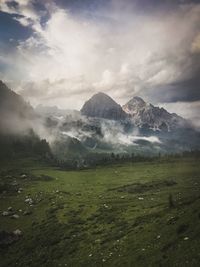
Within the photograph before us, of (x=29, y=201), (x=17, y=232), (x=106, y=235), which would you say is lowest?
(x=17, y=232)

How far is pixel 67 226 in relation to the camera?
225 ft

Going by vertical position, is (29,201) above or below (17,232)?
above

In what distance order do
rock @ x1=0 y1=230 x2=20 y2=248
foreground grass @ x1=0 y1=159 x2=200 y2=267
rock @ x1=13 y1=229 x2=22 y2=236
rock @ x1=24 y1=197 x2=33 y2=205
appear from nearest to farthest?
foreground grass @ x1=0 y1=159 x2=200 y2=267
rock @ x1=0 y1=230 x2=20 y2=248
rock @ x1=13 y1=229 x2=22 y2=236
rock @ x1=24 y1=197 x2=33 y2=205

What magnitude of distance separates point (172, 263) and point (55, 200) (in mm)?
79063

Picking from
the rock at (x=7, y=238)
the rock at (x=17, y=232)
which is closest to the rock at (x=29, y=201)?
the rock at (x=17, y=232)

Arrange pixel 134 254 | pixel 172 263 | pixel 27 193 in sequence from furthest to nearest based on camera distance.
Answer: pixel 27 193
pixel 134 254
pixel 172 263

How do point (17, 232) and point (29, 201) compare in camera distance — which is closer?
point (17, 232)

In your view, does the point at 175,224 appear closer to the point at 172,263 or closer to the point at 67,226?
the point at 172,263

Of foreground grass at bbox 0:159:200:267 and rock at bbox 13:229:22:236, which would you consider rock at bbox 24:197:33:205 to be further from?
rock at bbox 13:229:22:236

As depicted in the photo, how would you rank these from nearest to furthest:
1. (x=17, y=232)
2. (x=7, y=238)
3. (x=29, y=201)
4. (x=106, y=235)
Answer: (x=106, y=235), (x=7, y=238), (x=17, y=232), (x=29, y=201)

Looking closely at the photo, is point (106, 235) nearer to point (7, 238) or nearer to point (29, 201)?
point (7, 238)

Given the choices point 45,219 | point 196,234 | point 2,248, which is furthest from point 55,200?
point 196,234

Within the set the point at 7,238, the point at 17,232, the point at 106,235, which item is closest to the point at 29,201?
the point at 17,232

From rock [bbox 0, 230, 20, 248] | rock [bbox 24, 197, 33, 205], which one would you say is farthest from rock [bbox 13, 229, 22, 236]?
rock [bbox 24, 197, 33, 205]
